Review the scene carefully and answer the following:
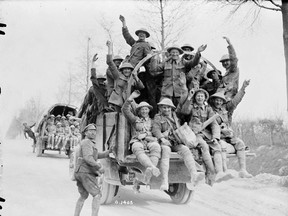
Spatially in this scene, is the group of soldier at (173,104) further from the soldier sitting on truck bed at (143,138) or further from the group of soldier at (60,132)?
the group of soldier at (60,132)

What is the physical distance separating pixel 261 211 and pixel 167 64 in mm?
3416

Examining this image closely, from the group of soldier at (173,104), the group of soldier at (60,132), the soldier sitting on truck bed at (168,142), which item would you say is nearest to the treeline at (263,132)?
the group of soldier at (173,104)

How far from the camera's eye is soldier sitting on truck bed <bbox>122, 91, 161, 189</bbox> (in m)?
4.65

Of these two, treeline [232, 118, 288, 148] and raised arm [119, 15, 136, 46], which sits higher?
raised arm [119, 15, 136, 46]

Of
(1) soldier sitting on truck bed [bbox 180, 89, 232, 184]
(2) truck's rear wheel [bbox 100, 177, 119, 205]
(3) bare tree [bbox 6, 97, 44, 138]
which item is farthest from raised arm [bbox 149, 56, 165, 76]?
(3) bare tree [bbox 6, 97, 44, 138]

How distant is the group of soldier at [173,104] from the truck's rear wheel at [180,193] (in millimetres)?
1801

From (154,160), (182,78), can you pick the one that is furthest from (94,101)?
(154,160)

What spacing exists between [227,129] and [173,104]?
110 cm

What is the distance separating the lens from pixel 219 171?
16.1ft

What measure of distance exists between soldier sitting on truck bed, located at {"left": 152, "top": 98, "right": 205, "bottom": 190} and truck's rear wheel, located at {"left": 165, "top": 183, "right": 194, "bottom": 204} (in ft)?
6.64

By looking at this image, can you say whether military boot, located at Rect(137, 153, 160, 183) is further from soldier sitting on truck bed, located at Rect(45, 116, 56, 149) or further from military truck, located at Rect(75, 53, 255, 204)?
soldier sitting on truck bed, located at Rect(45, 116, 56, 149)

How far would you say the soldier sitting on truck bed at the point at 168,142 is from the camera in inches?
186

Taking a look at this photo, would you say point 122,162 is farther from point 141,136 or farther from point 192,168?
point 192,168

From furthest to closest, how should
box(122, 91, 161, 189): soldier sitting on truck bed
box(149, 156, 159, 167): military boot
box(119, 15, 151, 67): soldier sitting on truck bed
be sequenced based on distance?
box(119, 15, 151, 67): soldier sitting on truck bed, box(149, 156, 159, 167): military boot, box(122, 91, 161, 189): soldier sitting on truck bed
